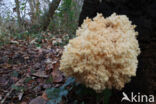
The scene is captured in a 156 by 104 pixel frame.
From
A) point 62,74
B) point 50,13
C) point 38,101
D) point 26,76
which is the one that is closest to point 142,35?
point 62,74

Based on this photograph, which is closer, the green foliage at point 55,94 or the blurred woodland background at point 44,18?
the green foliage at point 55,94

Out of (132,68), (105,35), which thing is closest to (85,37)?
(105,35)

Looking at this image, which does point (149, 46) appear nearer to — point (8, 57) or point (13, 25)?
point (8, 57)

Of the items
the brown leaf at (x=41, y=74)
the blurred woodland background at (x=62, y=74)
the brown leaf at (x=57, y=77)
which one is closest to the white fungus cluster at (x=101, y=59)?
the blurred woodland background at (x=62, y=74)

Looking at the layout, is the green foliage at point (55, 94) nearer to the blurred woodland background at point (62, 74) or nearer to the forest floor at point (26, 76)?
the blurred woodland background at point (62, 74)

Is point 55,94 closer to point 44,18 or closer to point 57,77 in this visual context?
point 57,77

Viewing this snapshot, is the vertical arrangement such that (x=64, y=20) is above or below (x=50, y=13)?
below
